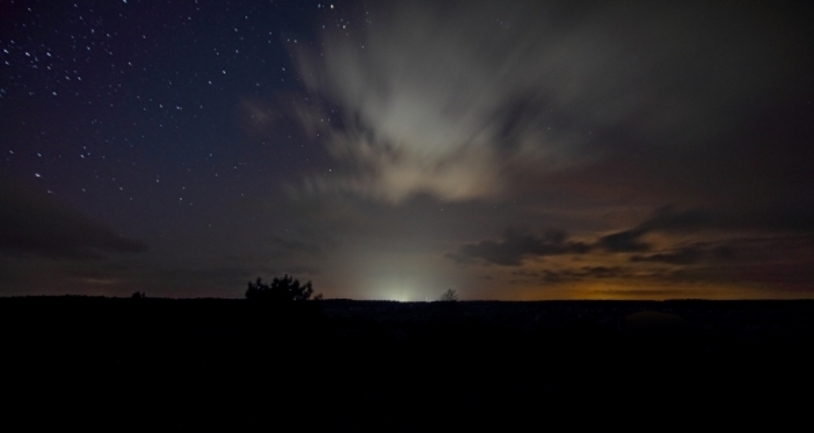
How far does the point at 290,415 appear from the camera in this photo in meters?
14.1

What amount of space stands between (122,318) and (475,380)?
49.4 feet

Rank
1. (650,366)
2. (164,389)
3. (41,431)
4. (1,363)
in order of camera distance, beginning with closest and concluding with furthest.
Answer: (41,431) < (1,363) < (164,389) < (650,366)

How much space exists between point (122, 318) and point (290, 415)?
26.1 feet

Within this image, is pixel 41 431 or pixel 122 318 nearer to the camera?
pixel 41 431

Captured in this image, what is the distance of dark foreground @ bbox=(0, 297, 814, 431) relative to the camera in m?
13.2

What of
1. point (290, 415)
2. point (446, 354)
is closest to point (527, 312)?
point (446, 354)

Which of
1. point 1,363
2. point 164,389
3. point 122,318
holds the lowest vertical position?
point 164,389

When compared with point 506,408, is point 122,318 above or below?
above

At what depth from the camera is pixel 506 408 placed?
1526 cm

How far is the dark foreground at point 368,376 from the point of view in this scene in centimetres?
1317

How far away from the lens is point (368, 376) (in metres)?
19.8

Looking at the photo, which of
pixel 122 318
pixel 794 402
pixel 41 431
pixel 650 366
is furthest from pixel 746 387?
pixel 122 318

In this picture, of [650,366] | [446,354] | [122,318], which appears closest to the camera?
[122,318]

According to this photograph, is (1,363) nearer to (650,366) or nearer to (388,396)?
(388,396)
